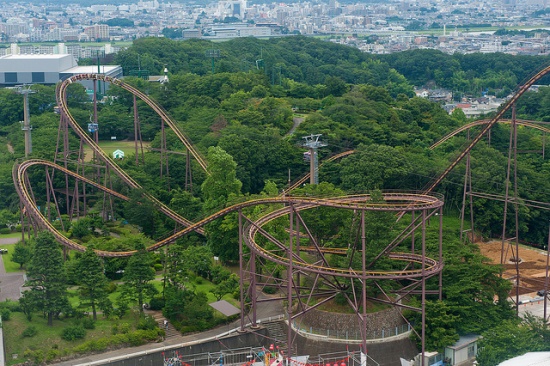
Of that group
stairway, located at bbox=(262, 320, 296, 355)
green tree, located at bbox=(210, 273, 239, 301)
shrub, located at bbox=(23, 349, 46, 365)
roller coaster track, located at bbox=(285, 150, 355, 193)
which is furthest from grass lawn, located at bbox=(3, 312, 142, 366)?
roller coaster track, located at bbox=(285, 150, 355, 193)

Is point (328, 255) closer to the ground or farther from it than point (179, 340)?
farther from it

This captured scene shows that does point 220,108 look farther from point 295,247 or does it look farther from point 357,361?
point 357,361

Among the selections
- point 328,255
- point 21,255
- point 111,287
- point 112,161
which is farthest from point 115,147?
point 328,255

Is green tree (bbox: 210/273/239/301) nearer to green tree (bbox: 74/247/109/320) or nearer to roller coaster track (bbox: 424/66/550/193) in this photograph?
green tree (bbox: 74/247/109/320)

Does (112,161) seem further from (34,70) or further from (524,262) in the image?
(34,70)

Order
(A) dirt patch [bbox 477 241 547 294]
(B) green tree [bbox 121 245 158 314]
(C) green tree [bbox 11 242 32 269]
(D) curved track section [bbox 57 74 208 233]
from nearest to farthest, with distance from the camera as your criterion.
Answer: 1. (B) green tree [bbox 121 245 158 314]
2. (C) green tree [bbox 11 242 32 269]
3. (A) dirt patch [bbox 477 241 547 294]
4. (D) curved track section [bbox 57 74 208 233]
